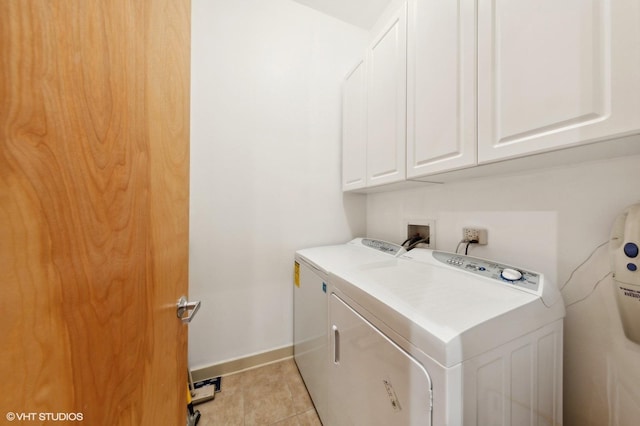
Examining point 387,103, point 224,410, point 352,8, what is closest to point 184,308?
point 224,410

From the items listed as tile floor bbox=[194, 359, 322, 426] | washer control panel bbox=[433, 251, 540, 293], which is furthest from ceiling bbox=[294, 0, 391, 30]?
tile floor bbox=[194, 359, 322, 426]

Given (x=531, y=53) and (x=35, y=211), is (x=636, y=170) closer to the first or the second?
(x=531, y=53)

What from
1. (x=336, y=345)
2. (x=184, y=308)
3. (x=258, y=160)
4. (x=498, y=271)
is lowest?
(x=336, y=345)

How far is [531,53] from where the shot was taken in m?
0.68

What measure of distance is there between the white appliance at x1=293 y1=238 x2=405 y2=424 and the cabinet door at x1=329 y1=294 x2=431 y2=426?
12cm

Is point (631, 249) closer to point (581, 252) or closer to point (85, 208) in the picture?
point (581, 252)

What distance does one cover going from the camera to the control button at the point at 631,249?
0.62 m

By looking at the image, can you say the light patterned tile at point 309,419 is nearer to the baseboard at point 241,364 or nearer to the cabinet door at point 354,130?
the baseboard at point 241,364

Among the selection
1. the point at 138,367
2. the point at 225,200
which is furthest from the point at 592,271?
the point at 225,200

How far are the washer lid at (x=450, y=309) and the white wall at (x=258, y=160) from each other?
0.93 metres

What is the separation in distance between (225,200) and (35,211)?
4.21 feet

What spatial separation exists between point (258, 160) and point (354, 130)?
811 millimetres

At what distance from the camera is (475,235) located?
1102 mm

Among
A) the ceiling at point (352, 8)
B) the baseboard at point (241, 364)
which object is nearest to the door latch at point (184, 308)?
the baseboard at point (241, 364)
